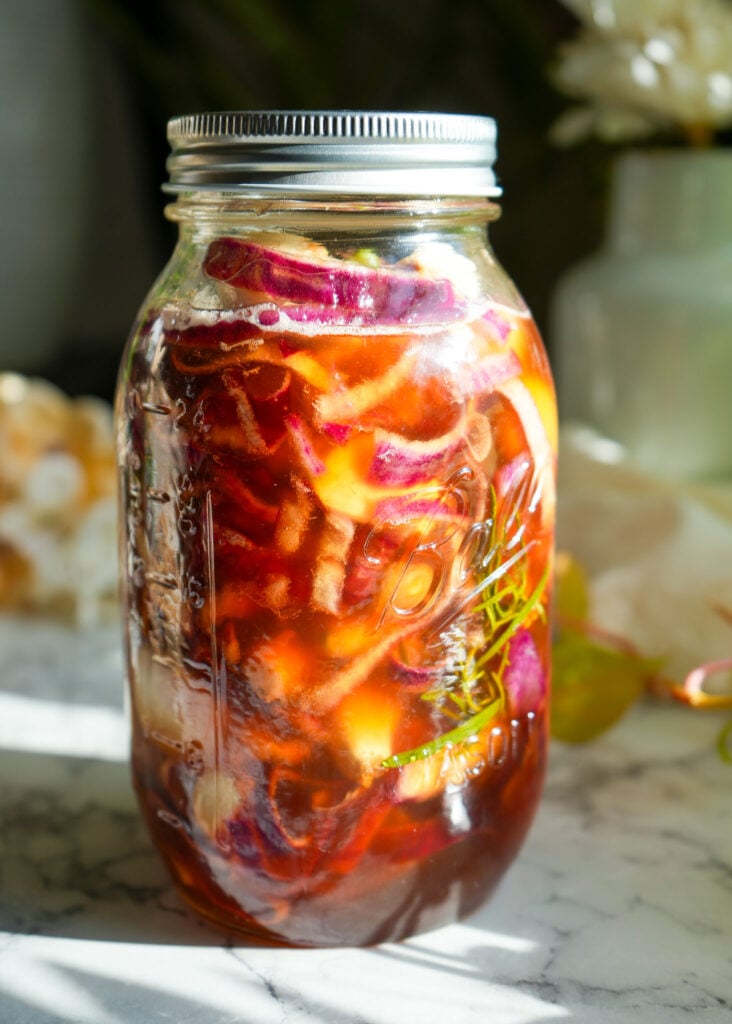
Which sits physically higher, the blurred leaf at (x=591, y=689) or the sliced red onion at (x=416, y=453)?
the sliced red onion at (x=416, y=453)

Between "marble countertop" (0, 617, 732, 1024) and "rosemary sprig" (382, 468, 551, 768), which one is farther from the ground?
"rosemary sprig" (382, 468, 551, 768)

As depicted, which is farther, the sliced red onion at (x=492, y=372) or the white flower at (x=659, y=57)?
the white flower at (x=659, y=57)

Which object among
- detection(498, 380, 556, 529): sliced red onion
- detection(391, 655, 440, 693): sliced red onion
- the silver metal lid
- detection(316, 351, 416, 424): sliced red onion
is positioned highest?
the silver metal lid

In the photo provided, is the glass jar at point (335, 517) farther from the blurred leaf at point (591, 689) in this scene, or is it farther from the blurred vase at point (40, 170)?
the blurred vase at point (40, 170)

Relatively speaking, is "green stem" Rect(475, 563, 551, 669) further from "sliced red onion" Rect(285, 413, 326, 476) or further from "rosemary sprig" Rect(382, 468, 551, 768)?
"sliced red onion" Rect(285, 413, 326, 476)

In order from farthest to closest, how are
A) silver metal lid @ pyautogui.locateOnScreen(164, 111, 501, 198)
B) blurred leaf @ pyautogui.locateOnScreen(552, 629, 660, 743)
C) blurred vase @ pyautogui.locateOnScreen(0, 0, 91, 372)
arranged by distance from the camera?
blurred vase @ pyautogui.locateOnScreen(0, 0, 91, 372) < blurred leaf @ pyautogui.locateOnScreen(552, 629, 660, 743) < silver metal lid @ pyautogui.locateOnScreen(164, 111, 501, 198)

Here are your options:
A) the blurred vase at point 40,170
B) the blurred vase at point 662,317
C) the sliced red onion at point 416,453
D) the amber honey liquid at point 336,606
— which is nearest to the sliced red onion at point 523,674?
the amber honey liquid at point 336,606

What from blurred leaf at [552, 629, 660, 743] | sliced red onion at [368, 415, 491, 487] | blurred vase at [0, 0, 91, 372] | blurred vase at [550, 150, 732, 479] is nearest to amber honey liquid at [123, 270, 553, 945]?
sliced red onion at [368, 415, 491, 487]
